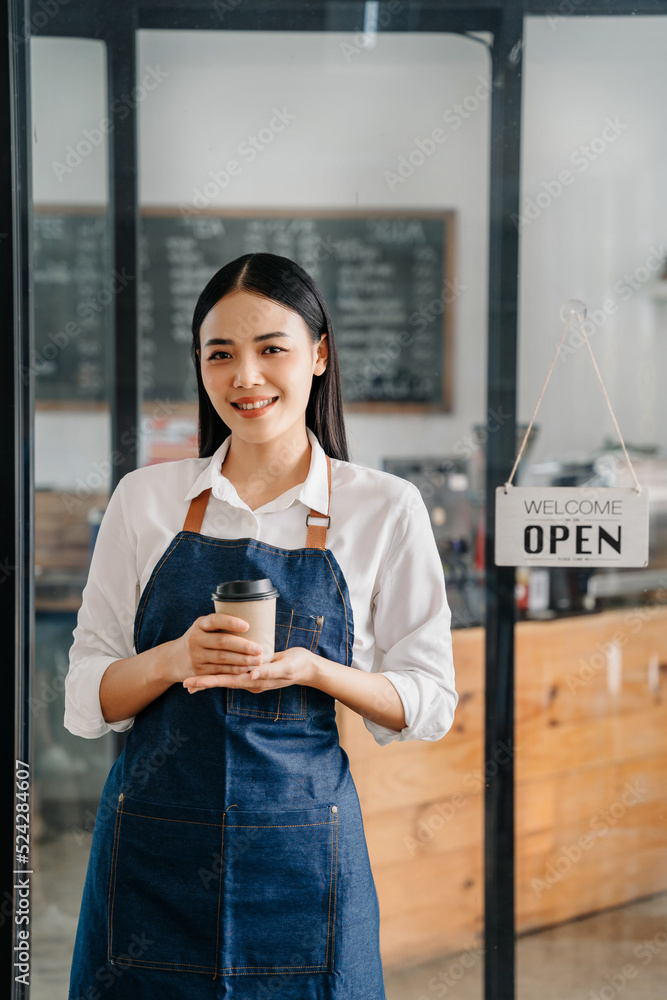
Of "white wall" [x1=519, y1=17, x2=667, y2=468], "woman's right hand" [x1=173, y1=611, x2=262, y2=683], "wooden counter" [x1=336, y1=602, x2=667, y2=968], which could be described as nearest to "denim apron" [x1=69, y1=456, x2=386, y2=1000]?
"woman's right hand" [x1=173, y1=611, x2=262, y2=683]

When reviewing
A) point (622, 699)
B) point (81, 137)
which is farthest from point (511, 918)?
point (81, 137)

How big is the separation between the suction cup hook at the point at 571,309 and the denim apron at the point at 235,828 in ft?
2.64

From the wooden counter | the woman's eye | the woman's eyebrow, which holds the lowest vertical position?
the wooden counter

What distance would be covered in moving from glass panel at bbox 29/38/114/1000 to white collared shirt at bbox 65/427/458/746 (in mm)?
498

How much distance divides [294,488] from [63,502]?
2.41 ft

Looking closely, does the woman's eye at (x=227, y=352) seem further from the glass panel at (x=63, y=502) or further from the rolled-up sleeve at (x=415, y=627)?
the glass panel at (x=63, y=502)

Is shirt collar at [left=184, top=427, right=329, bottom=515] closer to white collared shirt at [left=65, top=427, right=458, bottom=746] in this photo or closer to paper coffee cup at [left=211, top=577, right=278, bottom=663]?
white collared shirt at [left=65, top=427, right=458, bottom=746]

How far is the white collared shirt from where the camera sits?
4.05 ft

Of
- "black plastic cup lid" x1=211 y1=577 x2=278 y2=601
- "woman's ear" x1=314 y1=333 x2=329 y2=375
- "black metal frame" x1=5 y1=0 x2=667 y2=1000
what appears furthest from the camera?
"black metal frame" x1=5 y1=0 x2=667 y2=1000

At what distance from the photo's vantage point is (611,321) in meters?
1.70

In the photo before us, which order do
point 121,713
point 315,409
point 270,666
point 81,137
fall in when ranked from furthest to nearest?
point 81,137 < point 315,409 < point 121,713 < point 270,666

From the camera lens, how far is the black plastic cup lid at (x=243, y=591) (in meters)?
1.04

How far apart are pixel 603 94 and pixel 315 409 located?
98 centimetres

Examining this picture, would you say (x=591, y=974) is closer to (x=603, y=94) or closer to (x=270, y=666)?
(x=270, y=666)
